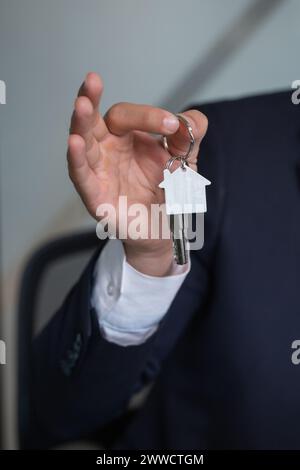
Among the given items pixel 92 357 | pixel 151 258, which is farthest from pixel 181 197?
pixel 92 357

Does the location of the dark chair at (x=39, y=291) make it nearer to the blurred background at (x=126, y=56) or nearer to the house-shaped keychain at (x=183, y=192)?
the blurred background at (x=126, y=56)

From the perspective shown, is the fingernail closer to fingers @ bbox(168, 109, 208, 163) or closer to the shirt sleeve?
fingers @ bbox(168, 109, 208, 163)

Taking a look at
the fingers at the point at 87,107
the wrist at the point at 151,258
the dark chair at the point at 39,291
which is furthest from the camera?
the dark chair at the point at 39,291

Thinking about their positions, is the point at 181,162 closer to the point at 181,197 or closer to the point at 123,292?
the point at 181,197

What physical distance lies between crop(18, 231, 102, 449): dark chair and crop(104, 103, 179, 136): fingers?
0.88 ft

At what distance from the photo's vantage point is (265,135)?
1.78 feet

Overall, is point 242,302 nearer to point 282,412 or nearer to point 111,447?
point 282,412

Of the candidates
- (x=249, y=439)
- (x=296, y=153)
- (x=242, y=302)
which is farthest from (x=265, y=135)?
(x=249, y=439)

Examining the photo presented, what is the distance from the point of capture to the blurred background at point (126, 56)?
0.51m

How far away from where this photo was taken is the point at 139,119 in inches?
13.3

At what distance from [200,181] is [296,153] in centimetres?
24

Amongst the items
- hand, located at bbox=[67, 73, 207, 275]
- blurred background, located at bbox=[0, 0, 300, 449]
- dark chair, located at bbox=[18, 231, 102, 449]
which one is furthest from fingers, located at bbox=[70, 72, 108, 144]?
dark chair, located at bbox=[18, 231, 102, 449]

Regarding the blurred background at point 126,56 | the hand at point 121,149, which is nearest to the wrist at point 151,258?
the hand at point 121,149
